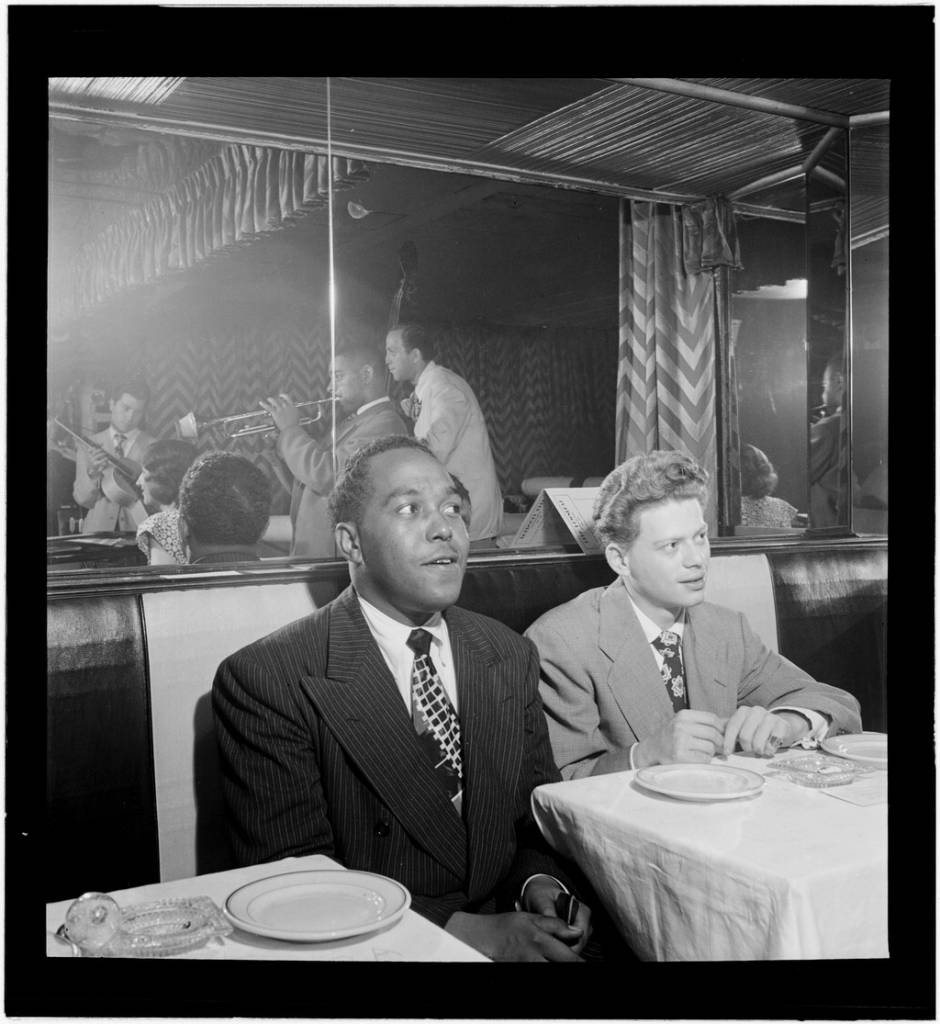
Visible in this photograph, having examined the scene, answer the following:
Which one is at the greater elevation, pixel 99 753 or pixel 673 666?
pixel 673 666

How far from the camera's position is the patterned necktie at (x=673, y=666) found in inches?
87.4

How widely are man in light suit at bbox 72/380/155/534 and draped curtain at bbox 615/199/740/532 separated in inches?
40.0

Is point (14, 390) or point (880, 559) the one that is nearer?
point (14, 390)

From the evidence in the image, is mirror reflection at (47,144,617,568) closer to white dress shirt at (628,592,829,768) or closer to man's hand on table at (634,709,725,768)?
white dress shirt at (628,592,829,768)

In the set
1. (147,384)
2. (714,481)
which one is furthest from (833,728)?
(147,384)

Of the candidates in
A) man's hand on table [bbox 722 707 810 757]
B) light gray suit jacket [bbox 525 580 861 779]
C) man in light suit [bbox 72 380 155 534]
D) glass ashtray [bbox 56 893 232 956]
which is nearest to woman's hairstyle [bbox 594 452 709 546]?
light gray suit jacket [bbox 525 580 861 779]

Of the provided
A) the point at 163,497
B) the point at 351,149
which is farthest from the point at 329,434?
the point at 351,149

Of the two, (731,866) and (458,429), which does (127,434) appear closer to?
(458,429)

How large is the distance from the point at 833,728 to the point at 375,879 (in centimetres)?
118

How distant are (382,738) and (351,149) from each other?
123cm

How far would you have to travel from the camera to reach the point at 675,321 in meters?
2.39

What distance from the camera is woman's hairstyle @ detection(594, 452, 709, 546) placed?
7.32 ft

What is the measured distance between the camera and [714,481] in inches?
90.1

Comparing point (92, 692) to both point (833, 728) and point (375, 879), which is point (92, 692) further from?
point (833, 728)
